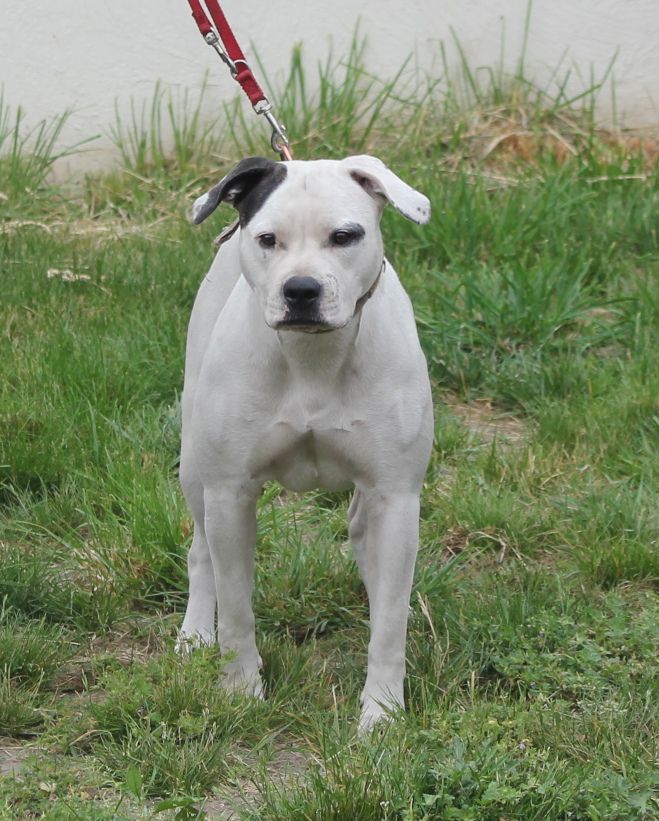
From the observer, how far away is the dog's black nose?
2980 millimetres

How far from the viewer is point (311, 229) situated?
309 cm

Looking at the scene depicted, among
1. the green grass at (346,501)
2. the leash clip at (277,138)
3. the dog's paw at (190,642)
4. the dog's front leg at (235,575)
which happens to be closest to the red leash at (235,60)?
the leash clip at (277,138)

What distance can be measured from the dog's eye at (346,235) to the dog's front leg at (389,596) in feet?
2.07

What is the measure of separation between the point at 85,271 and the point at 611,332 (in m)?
2.13

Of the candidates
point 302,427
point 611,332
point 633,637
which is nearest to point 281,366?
point 302,427

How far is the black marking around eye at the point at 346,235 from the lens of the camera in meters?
3.09

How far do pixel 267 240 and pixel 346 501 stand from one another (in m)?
1.58

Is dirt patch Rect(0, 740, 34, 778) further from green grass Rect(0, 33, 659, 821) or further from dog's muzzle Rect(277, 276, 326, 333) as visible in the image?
dog's muzzle Rect(277, 276, 326, 333)

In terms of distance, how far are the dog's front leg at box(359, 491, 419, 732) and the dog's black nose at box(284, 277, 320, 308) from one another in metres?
0.59

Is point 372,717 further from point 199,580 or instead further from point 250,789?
point 199,580

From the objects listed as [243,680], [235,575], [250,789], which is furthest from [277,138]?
[250,789]

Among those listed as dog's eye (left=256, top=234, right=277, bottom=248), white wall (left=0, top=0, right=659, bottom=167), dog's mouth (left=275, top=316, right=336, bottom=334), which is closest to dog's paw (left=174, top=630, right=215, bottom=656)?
dog's mouth (left=275, top=316, right=336, bottom=334)

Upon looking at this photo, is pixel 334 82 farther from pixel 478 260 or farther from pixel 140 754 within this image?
pixel 140 754

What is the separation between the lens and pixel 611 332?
541 centimetres
